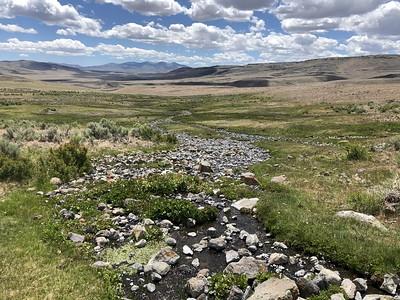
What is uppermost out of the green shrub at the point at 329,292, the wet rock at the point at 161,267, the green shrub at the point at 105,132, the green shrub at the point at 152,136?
the green shrub at the point at 329,292

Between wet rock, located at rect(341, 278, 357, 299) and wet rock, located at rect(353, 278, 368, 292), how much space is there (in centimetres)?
31

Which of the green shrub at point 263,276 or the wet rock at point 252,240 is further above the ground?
the green shrub at point 263,276

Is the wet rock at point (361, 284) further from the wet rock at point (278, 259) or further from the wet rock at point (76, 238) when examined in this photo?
the wet rock at point (76, 238)

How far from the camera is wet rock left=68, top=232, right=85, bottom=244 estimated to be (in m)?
15.1

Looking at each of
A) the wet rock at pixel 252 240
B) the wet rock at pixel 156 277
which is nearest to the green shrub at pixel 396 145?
the wet rock at pixel 252 240

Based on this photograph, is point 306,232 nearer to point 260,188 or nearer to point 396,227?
point 396,227

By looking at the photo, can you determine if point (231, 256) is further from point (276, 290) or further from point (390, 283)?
point (390, 283)

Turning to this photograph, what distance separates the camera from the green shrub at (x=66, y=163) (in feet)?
80.5

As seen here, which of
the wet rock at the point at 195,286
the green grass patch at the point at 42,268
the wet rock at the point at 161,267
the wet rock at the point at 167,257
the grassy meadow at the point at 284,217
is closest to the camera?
the green grass patch at the point at 42,268

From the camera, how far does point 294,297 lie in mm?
11188

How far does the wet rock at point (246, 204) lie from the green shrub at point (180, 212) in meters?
1.36

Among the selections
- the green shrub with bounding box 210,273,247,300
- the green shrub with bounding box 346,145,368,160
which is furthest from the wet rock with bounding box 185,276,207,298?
the green shrub with bounding box 346,145,368,160

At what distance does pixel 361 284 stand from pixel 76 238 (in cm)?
942

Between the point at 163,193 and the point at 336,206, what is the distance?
806cm
